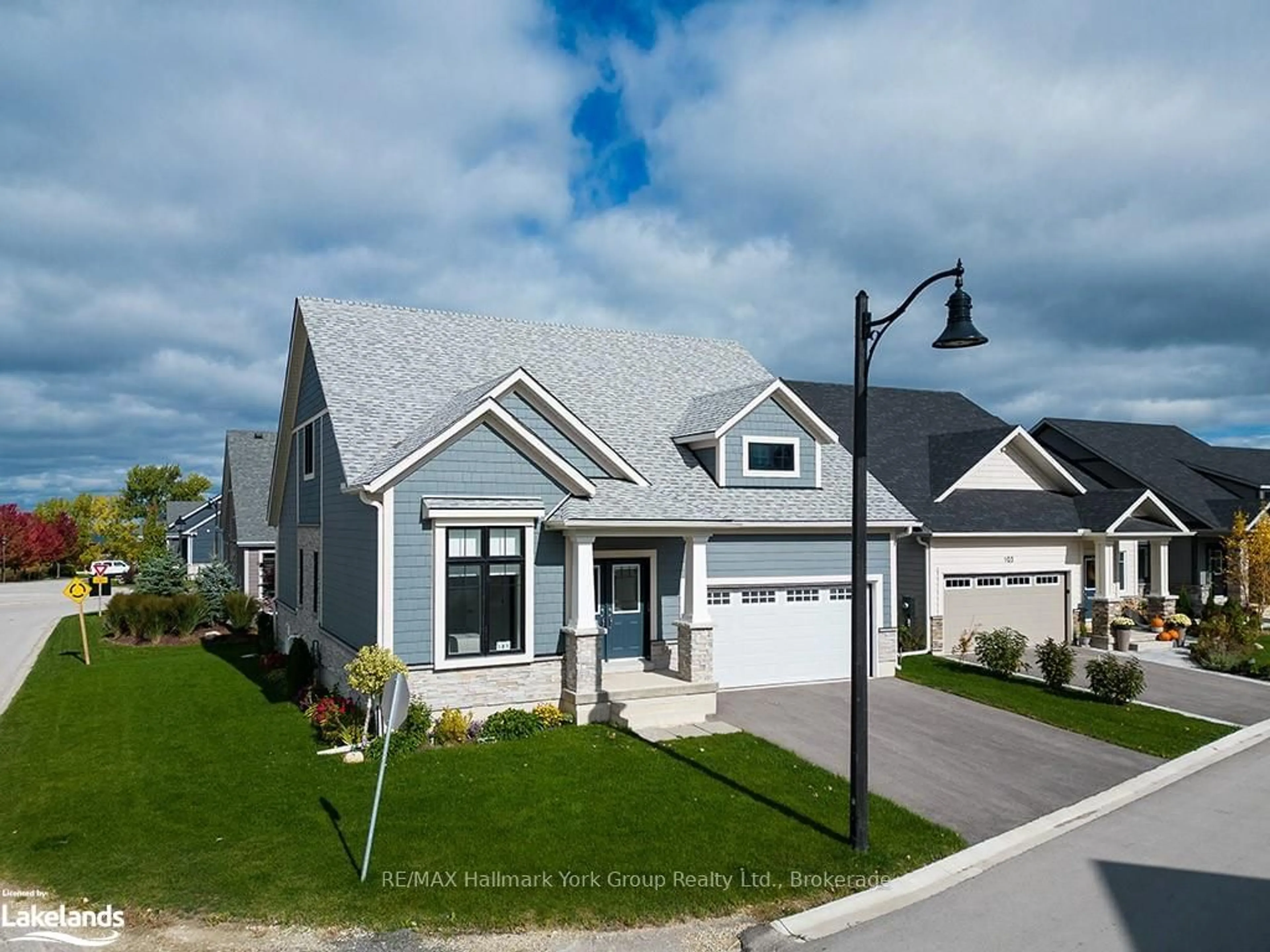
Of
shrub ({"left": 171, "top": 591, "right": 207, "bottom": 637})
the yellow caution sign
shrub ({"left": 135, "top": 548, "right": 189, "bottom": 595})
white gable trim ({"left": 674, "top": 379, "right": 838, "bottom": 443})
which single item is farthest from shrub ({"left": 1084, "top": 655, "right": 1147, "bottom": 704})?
shrub ({"left": 135, "top": 548, "right": 189, "bottom": 595})

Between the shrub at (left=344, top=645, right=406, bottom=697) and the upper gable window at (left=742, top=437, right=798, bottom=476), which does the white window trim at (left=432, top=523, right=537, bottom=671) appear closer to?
the shrub at (left=344, top=645, right=406, bottom=697)

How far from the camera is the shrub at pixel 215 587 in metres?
29.2

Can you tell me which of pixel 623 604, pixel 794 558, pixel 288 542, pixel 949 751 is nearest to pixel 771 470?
pixel 794 558

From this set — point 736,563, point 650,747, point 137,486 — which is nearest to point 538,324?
point 736,563

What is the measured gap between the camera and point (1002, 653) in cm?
1895

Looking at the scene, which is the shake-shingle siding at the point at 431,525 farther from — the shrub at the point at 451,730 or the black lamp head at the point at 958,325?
the black lamp head at the point at 958,325

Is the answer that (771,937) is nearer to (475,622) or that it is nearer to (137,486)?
(475,622)

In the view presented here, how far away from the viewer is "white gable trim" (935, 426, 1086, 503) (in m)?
24.4

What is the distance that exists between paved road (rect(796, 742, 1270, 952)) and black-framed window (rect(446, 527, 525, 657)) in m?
8.36

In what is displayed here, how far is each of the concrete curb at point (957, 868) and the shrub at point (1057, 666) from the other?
4.38m

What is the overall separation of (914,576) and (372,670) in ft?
50.5

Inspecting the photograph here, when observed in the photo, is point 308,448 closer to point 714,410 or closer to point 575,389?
point 575,389

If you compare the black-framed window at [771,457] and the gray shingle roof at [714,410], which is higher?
the gray shingle roof at [714,410]

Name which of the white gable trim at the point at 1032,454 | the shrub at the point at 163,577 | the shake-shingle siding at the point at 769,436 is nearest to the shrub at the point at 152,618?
the shrub at the point at 163,577
